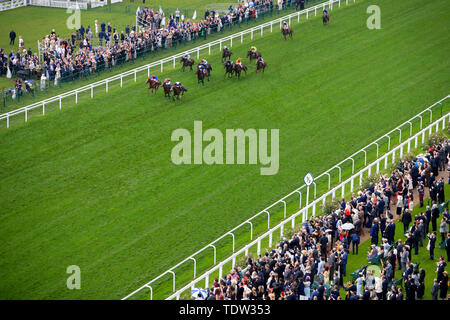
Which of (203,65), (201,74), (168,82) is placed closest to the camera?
(168,82)

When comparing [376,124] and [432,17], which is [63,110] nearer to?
[376,124]

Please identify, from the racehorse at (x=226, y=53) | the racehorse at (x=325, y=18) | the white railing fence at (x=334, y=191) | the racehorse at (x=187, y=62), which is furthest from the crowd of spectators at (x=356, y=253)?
the racehorse at (x=325, y=18)

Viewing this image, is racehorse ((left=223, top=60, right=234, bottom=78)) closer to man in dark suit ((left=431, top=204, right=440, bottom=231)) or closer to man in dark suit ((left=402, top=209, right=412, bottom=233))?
man in dark suit ((left=402, top=209, right=412, bottom=233))

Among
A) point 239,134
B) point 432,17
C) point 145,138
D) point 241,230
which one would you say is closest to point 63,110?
point 145,138

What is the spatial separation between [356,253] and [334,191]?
3028mm

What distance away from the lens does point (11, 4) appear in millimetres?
46531

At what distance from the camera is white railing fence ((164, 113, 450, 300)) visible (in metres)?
19.8

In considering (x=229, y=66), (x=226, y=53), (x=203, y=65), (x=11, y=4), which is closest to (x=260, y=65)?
(x=229, y=66)

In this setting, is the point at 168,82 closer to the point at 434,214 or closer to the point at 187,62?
the point at 187,62

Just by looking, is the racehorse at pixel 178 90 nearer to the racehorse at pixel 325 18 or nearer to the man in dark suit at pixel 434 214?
the racehorse at pixel 325 18

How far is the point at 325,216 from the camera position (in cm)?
2167

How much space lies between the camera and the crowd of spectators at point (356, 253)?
57.3ft

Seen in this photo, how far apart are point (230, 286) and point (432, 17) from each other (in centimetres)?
2642

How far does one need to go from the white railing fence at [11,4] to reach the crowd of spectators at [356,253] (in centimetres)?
3019
